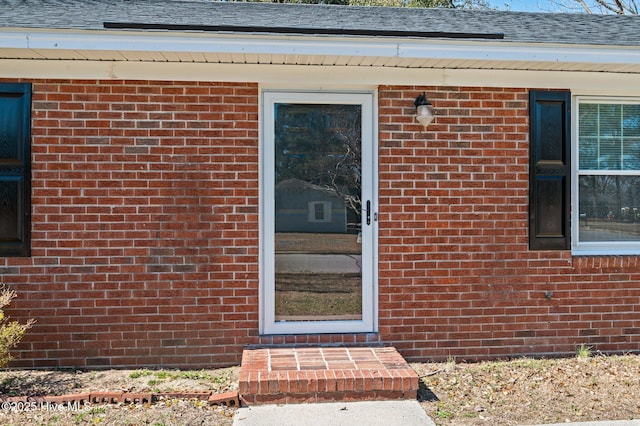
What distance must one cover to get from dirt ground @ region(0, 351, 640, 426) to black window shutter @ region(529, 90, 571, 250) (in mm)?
1176

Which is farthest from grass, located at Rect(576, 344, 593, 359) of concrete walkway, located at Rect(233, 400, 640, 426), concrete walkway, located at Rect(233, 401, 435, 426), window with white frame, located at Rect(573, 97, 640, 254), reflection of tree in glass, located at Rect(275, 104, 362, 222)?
reflection of tree in glass, located at Rect(275, 104, 362, 222)

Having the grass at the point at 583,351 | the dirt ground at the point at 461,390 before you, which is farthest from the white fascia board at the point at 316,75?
the dirt ground at the point at 461,390

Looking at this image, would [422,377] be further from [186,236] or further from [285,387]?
[186,236]

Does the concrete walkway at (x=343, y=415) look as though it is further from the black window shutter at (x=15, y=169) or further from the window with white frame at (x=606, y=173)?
the black window shutter at (x=15, y=169)

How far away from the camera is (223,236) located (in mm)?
4977

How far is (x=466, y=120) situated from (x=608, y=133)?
1.49 m

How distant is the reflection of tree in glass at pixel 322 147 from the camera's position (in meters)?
5.09

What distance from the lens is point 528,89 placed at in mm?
5281

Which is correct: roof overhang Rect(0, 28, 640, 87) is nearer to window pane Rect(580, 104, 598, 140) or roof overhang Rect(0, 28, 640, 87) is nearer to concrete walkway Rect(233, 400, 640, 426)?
window pane Rect(580, 104, 598, 140)

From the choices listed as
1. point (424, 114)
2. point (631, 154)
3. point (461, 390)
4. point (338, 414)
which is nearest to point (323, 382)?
point (338, 414)

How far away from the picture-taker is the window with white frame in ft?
17.8

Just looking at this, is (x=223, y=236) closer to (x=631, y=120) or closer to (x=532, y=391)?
(x=532, y=391)

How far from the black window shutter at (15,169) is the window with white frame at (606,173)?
505 cm

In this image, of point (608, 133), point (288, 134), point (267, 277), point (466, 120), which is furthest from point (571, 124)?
point (267, 277)
